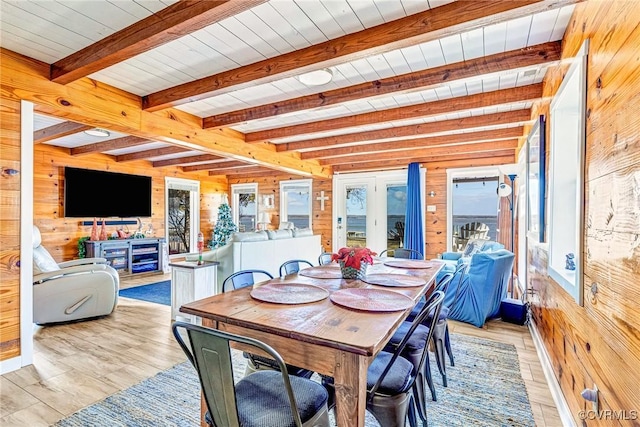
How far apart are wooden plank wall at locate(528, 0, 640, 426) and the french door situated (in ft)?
16.0

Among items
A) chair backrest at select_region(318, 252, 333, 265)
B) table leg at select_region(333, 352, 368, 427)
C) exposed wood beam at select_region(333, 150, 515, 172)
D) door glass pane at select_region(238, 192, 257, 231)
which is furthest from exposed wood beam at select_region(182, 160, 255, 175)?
table leg at select_region(333, 352, 368, 427)

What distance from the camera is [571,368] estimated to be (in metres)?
1.73

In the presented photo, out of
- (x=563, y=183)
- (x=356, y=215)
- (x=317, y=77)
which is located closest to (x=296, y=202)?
(x=356, y=215)

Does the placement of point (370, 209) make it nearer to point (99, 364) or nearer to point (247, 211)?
point (247, 211)

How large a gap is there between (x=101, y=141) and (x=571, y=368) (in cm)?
636

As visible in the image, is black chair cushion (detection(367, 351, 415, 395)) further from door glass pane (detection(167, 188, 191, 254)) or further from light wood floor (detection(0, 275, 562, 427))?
door glass pane (detection(167, 188, 191, 254))

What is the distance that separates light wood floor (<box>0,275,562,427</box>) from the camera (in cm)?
195

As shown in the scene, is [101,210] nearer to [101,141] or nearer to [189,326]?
[101,141]

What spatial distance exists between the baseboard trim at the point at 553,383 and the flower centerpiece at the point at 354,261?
1379 millimetres

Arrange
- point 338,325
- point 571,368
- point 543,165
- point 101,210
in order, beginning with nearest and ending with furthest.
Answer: point 338,325 < point 571,368 < point 543,165 < point 101,210

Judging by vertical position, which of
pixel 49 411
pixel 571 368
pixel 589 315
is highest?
pixel 589 315

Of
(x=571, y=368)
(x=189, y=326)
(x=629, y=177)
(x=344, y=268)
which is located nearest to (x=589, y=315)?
(x=571, y=368)

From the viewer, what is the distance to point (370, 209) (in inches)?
269

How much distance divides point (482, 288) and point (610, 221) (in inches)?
93.0
